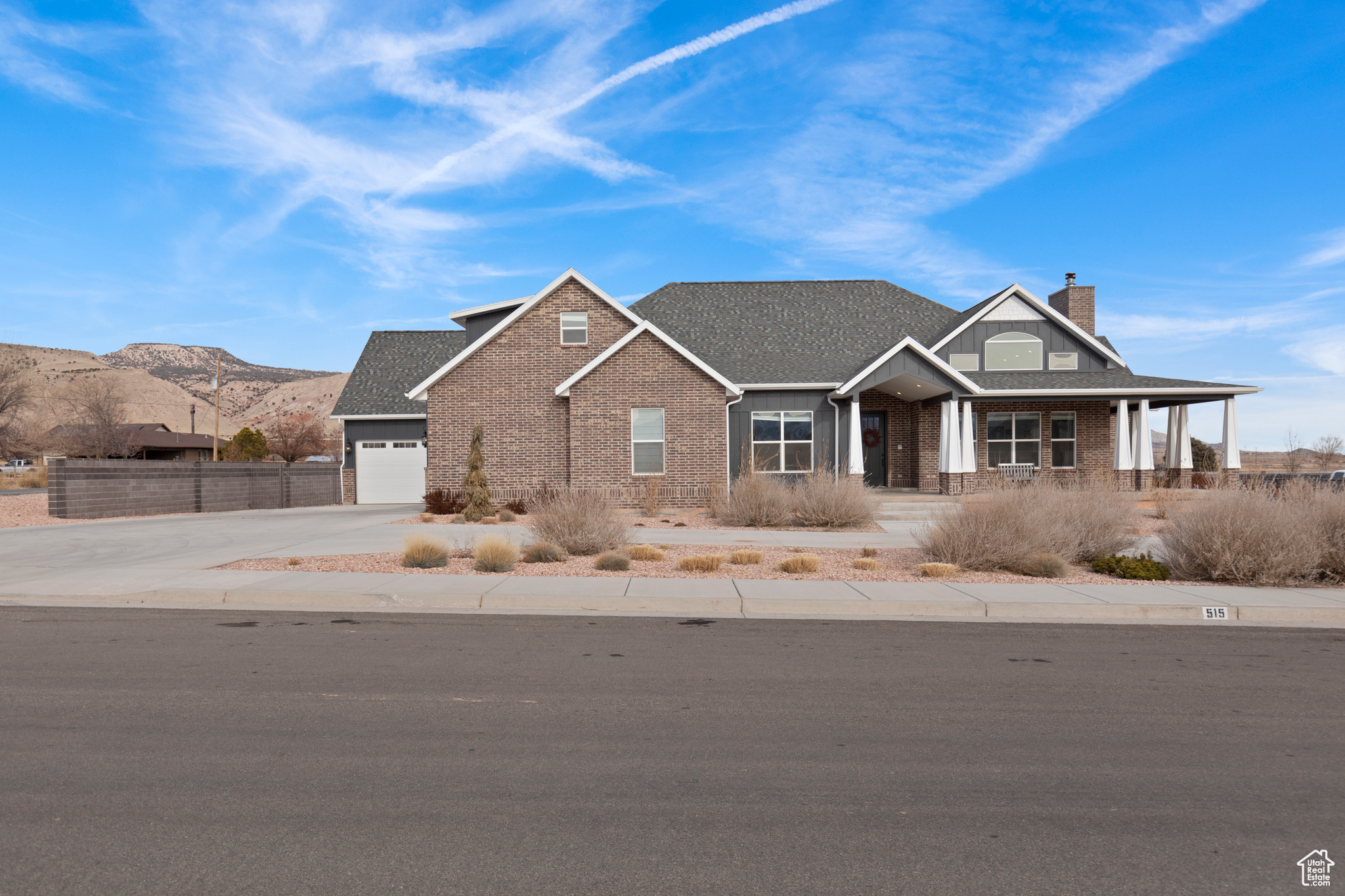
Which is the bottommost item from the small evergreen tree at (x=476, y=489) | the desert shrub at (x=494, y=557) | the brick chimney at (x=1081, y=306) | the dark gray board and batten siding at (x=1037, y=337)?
the desert shrub at (x=494, y=557)

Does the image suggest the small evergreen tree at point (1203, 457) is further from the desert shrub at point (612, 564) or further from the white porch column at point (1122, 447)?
the desert shrub at point (612, 564)

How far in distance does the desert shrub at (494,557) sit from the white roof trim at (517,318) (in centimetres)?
1188

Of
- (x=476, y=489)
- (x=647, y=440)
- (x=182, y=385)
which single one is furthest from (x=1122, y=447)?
(x=182, y=385)

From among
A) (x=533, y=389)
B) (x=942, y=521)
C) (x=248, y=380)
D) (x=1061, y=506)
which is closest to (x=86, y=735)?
(x=942, y=521)

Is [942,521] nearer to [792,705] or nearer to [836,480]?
[836,480]

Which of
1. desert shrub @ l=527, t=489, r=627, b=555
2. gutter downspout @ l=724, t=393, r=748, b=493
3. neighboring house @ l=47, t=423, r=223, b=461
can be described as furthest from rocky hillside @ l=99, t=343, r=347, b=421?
desert shrub @ l=527, t=489, r=627, b=555

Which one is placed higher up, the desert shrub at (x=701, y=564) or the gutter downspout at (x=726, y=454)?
the gutter downspout at (x=726, y=454)

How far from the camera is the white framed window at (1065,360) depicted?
25.1m

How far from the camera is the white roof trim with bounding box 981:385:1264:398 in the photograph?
2245 centimetres

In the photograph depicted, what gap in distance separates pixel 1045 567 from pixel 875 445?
14742 mm

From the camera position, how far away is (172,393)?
10669 centimetres

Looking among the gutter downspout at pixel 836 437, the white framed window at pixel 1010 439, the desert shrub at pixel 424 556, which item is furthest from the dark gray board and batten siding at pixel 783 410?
the desert shrub at pixel 424 556

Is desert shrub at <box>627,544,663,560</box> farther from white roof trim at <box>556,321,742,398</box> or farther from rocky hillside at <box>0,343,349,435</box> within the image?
rocky hillside at <box>0,343,349,435</box>

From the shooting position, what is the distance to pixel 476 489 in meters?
19.4
